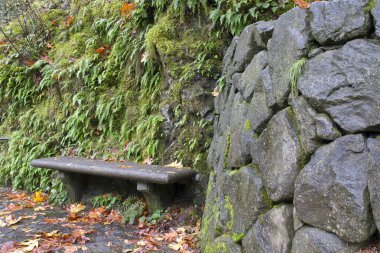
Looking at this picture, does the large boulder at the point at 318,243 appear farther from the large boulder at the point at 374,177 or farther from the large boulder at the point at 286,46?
the large boulder at the point at 286,46

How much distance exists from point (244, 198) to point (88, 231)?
8.09ft

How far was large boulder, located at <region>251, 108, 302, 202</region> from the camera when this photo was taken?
262 centimetres

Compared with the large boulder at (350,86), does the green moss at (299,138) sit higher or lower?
lower

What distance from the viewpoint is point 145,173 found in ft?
15.3

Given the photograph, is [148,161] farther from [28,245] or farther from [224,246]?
[224,246]

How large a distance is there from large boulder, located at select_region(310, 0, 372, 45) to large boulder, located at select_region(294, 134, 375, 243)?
64 cm

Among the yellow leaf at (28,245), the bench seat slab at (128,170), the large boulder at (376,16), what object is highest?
the large boulder at (376,16)

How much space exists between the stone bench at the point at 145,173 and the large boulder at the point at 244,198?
1.23 metres

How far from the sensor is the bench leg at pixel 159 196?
16.7 ft

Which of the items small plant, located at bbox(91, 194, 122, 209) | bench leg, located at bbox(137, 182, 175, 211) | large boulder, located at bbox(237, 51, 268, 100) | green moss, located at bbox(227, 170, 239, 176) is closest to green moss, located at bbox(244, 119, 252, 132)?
large boulder, located at bbox(237, 51, 268, 100)

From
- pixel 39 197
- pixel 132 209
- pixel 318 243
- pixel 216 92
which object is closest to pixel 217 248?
pixel 318 243

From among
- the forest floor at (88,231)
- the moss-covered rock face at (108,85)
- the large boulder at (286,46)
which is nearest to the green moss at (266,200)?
the large boulder at (286,46)

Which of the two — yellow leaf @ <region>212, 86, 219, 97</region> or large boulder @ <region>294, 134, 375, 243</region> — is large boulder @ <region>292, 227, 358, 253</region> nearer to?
large boulder @ <region>294, 134, 375, 243</region>

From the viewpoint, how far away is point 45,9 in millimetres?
9883
